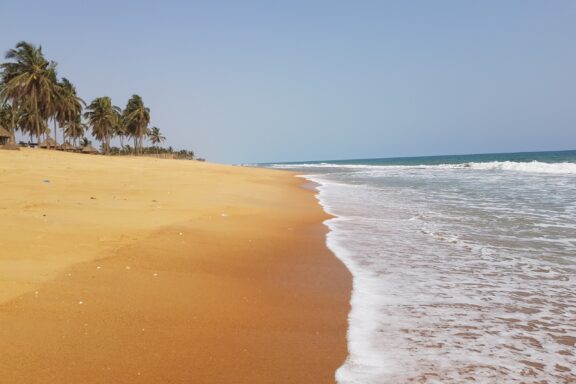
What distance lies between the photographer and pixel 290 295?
4.65m

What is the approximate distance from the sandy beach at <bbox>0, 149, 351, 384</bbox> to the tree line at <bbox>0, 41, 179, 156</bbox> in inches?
1869

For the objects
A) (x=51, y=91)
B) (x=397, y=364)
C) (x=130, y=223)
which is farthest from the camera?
(x=51, y=91)

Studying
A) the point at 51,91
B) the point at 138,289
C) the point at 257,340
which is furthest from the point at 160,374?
the point at 51,91

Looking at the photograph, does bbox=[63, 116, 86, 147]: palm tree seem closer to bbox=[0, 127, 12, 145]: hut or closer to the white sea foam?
bbox=[0, 127, 12, 145]: hut

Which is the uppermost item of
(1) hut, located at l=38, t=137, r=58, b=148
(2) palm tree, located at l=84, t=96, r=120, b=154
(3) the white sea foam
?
(2) palm tree, located at l=84, t=96, r=120, b=154

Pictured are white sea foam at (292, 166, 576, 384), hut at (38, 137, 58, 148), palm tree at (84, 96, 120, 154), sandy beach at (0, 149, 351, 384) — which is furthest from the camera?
palm tree at (84, 96, 120, 154)

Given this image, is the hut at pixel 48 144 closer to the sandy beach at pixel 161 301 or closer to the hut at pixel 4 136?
the hut at pixel 4 136

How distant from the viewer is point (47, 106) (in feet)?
165

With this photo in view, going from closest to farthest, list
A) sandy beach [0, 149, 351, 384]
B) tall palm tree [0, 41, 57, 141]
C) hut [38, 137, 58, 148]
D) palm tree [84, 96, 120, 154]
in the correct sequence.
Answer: sandy beach [0, 149, 351, 384] → tall palm tree [0, 41, 57, 141] → hut [38, 137, 58, 148] → palm tree [84, 96, 120, 154]

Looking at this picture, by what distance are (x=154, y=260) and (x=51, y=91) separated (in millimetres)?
52840

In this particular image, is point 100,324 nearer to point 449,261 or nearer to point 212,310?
point 212,310

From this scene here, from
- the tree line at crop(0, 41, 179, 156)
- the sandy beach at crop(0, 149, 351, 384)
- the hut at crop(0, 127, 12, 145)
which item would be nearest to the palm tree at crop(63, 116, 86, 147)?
the tree line at crop(0, 41, 179, 156)

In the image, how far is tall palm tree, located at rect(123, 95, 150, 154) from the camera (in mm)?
77137

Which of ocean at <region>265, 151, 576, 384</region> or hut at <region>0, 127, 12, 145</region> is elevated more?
hut at <region>0, 127, 12, 145</region>
